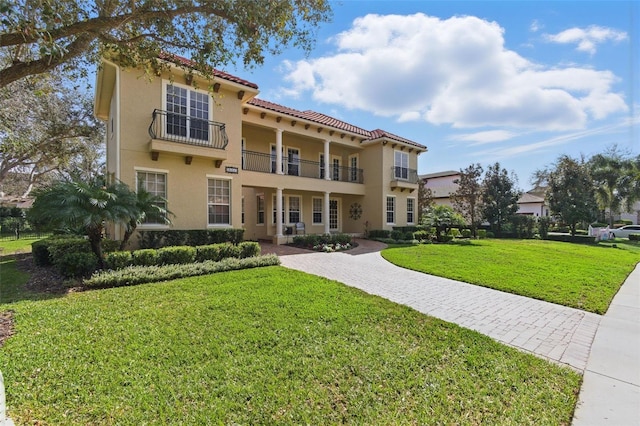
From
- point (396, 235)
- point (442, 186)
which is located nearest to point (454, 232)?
point (396, 235)

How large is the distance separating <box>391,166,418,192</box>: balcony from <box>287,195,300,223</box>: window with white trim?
22.9ft

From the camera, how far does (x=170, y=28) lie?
6.72 m

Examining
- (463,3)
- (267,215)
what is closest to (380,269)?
(463,3)

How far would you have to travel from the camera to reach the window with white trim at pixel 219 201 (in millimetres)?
12641

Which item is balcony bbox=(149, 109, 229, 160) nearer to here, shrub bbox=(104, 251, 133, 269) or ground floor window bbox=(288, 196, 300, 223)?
shrub bbox=(104, 251, 133, 269)

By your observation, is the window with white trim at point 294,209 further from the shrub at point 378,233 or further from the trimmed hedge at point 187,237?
the trimmed hedge at point 187,237

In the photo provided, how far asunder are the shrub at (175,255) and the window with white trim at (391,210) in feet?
50.0

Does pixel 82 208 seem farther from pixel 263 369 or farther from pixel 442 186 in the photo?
pixel 442 186

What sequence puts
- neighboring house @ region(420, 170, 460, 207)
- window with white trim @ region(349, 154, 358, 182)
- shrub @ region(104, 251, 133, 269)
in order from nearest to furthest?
1. shrub @ region(104, 251, 133, 269)
2. window with white trim @ region(349, 154, 358, 182)
3. neighboring house @ region(420, 170, 460, 207)

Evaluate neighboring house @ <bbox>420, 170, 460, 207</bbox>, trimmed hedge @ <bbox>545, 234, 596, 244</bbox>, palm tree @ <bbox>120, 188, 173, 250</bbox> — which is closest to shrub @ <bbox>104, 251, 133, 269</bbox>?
palm tree @ <bbox>120, 188, 173, 250</bbox>

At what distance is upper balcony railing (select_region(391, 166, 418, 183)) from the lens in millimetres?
21359

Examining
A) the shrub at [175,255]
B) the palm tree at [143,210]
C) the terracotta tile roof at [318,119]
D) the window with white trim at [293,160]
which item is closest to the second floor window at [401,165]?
the terracotta tile roof at [318,119]

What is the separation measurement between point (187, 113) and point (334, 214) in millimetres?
13238

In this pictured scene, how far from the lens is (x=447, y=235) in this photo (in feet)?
65.6
